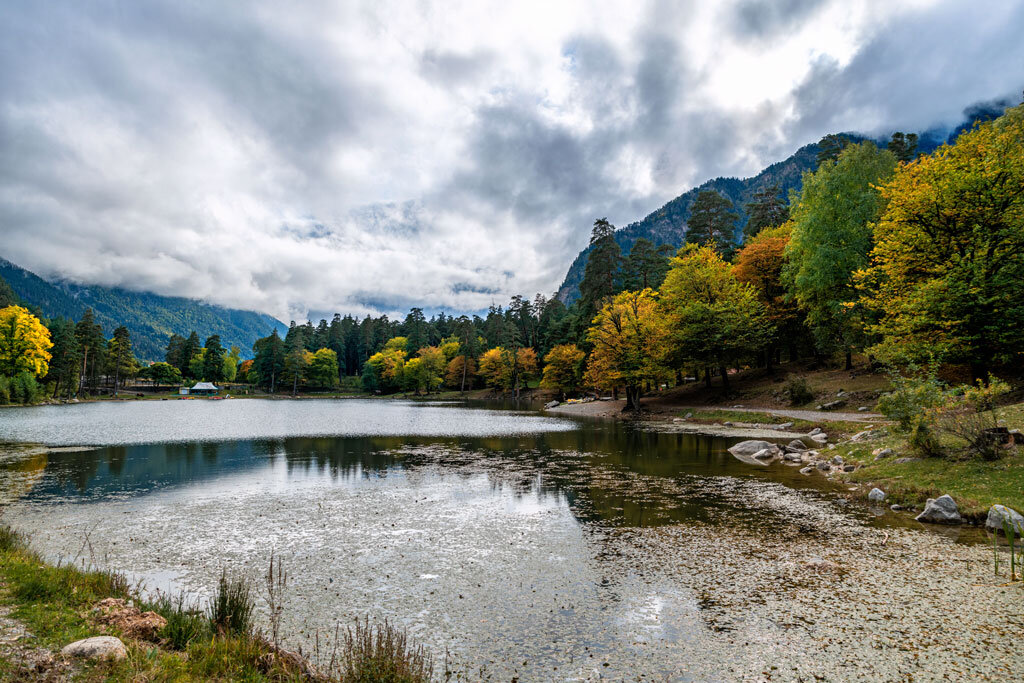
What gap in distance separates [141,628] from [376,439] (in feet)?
91.9

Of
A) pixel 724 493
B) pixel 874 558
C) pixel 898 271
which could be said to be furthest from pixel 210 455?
pixel 898 271

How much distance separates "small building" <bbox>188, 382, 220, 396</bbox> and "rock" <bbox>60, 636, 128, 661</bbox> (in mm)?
155941

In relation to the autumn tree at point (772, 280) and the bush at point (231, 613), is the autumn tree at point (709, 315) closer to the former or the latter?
the autumn tree at point (772, 280)

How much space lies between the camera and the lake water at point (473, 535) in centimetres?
675

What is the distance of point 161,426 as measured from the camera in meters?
40.8

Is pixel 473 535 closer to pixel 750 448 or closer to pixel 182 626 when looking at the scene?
pixel 182 626

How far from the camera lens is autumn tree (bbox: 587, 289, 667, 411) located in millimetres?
50219

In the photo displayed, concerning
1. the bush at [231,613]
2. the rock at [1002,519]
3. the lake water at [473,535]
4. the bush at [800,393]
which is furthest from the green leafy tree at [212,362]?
the rock at [1002,519]

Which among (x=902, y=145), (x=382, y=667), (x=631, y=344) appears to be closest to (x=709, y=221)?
(x=902, y=145)

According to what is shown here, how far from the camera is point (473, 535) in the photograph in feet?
38.8

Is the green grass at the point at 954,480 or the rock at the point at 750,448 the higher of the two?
the green grass at the point at 954,480

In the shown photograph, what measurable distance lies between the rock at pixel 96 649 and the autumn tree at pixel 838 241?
42.9 meters

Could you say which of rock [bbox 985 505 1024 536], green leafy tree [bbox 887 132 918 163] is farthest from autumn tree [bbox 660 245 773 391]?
green leafy tree [bbox 887 132 918 163]

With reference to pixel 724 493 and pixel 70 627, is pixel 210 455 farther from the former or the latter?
pixel 724 493
